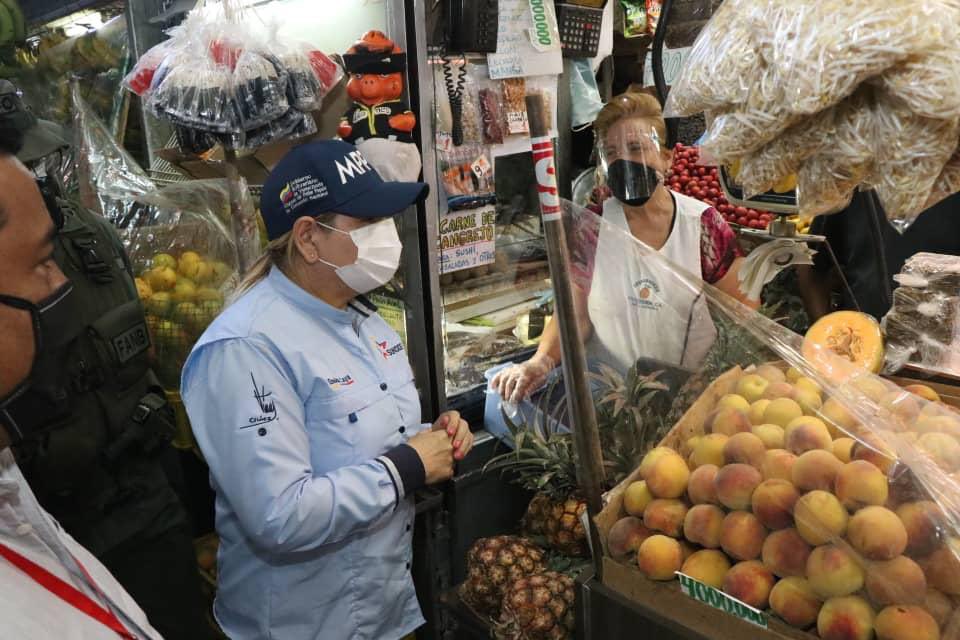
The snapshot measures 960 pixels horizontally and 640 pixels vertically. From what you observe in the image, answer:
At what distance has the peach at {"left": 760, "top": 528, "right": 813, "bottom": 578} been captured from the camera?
1187mm

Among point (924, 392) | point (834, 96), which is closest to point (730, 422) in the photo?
point (924, 392)

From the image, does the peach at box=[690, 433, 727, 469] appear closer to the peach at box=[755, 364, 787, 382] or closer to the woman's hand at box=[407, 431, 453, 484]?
the peach at box=[755, 364, 787, 382]

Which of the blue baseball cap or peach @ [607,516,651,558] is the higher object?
the blue baseball cap

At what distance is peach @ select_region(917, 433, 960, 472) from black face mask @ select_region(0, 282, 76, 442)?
138cm

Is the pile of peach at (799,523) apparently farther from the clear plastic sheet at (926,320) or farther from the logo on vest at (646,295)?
the clear plastic sheet at (926,320)

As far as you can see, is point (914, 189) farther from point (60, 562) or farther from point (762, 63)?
point (60, 562)

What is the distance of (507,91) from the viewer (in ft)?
10.6

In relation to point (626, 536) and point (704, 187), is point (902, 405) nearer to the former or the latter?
point (626, 536)

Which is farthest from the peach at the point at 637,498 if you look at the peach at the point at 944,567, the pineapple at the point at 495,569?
the pineapple at the point at 495,569

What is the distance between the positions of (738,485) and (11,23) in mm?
2714

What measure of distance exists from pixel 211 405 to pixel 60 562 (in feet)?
2.55

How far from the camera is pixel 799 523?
1194 mm

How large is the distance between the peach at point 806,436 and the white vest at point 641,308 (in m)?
0.33

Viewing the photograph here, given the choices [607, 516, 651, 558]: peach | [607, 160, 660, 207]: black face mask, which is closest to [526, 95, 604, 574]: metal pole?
[607, 516, 651, 558]: peach
